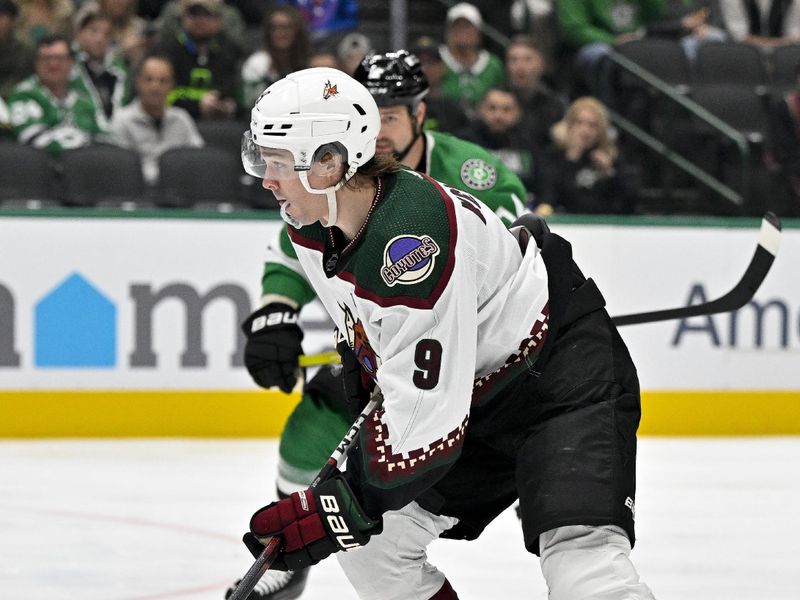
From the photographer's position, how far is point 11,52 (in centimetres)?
676

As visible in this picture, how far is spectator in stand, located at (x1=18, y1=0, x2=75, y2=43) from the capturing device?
23.3 ft

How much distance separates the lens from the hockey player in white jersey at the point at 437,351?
7.68ft

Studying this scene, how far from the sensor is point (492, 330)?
2.51m

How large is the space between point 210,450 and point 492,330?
3.45 metres

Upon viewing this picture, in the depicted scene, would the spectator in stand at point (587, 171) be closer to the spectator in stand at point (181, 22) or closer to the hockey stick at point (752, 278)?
the spectator in stand at point (181, 22)

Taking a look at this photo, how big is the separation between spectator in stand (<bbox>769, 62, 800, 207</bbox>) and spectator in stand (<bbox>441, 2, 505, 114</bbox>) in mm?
1352

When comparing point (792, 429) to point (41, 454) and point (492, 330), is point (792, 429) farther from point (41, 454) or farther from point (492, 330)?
point (492, 330)

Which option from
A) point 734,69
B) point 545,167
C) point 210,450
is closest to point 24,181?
point 210,450

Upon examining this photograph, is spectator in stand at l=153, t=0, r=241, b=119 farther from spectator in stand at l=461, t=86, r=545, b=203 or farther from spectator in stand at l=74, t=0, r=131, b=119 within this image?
spectator in stand at l=461, t=86, r=545, b=203

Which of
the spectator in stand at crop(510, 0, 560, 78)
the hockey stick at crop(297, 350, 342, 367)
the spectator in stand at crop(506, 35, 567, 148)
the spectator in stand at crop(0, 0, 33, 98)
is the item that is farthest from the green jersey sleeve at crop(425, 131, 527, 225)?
the spectator in stand at crop(510, 0, 560, 78)

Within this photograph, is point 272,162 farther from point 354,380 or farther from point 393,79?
point 393,79

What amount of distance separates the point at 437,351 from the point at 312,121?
1.39 ft

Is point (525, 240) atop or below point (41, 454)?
atop

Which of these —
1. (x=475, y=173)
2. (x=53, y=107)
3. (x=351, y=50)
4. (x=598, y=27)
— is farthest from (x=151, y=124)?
(x=475, y=173)
